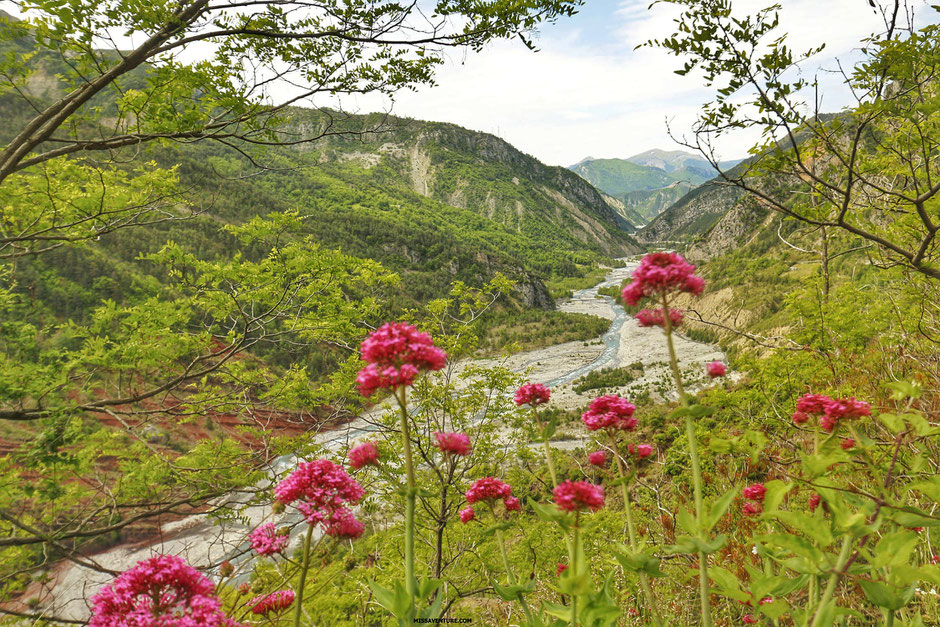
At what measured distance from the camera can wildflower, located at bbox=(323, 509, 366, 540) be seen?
172cm

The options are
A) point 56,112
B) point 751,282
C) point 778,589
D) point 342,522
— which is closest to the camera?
point 778,589

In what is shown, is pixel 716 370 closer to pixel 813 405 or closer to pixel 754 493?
pixel 813 405

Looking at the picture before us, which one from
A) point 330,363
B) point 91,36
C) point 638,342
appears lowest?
point 638,342

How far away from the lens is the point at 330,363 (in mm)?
30906

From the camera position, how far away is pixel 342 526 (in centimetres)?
175

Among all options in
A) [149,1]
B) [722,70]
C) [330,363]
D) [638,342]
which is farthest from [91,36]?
[638,342]

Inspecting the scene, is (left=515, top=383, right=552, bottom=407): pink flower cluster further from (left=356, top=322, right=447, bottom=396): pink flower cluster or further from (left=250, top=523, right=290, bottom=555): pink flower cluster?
(left=250, top=523, right=290, bottom=555): pink flower cluster

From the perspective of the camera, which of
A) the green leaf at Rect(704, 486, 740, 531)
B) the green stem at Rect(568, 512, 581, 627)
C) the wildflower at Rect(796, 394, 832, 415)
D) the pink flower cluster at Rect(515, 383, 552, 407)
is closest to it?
the green leaf at Rect(704, 486, 740, 531)

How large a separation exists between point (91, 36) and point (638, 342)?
Result: 4169cm

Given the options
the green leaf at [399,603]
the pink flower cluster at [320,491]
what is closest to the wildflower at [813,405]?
the green leaf at [399,603]

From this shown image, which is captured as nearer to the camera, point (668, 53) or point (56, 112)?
point (668, 53)

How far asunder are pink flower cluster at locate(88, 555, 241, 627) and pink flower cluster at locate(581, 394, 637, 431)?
5.79 feet

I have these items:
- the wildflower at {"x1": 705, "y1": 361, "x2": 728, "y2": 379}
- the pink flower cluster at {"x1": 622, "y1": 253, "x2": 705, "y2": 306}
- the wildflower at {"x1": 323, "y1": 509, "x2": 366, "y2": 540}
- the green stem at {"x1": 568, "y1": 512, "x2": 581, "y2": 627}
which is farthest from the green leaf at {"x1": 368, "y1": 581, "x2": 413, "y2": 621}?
the wildflower at {"x1": 705, "y1": 361, "x2": 728, "y2": 379}

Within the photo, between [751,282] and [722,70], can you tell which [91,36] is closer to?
[722,70]
